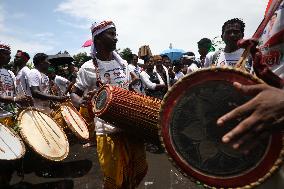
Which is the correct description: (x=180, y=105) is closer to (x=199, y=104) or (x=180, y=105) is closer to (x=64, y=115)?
(x=199, y=104)

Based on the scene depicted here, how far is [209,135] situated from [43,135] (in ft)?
12.9

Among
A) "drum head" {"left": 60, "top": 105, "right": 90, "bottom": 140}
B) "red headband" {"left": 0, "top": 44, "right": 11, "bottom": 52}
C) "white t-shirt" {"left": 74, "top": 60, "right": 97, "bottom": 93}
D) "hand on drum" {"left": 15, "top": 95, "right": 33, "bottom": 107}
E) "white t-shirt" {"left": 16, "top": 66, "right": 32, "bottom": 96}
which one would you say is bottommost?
"drum head" {"left": 60, "top": 105, "right": 90, "bottom": 140}

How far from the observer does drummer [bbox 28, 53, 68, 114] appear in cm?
638

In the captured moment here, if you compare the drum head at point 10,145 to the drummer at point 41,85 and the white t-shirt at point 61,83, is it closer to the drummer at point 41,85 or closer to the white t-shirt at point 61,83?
the drummer at point 41,85

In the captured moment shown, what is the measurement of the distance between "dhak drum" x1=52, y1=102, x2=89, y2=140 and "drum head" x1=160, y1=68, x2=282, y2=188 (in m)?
4.55

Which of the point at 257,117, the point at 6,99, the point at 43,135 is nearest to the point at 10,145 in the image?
the point at 43,135

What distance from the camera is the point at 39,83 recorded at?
6.49m

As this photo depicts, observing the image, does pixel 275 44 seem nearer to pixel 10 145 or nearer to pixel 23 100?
pixel 10 145

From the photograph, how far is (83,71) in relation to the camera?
12.6 feet

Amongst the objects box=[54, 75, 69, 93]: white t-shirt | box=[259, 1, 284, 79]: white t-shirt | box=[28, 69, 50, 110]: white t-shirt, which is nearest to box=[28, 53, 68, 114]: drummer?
box=[28, 69, 50, 110]: white t-shirt

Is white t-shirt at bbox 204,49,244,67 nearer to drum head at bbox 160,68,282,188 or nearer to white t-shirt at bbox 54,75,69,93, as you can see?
drum head at bbox 160,68,282,188

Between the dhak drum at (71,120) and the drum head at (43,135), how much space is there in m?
0.65

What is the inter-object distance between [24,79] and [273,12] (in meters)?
5.46

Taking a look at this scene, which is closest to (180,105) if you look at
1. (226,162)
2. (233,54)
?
(226,162)
